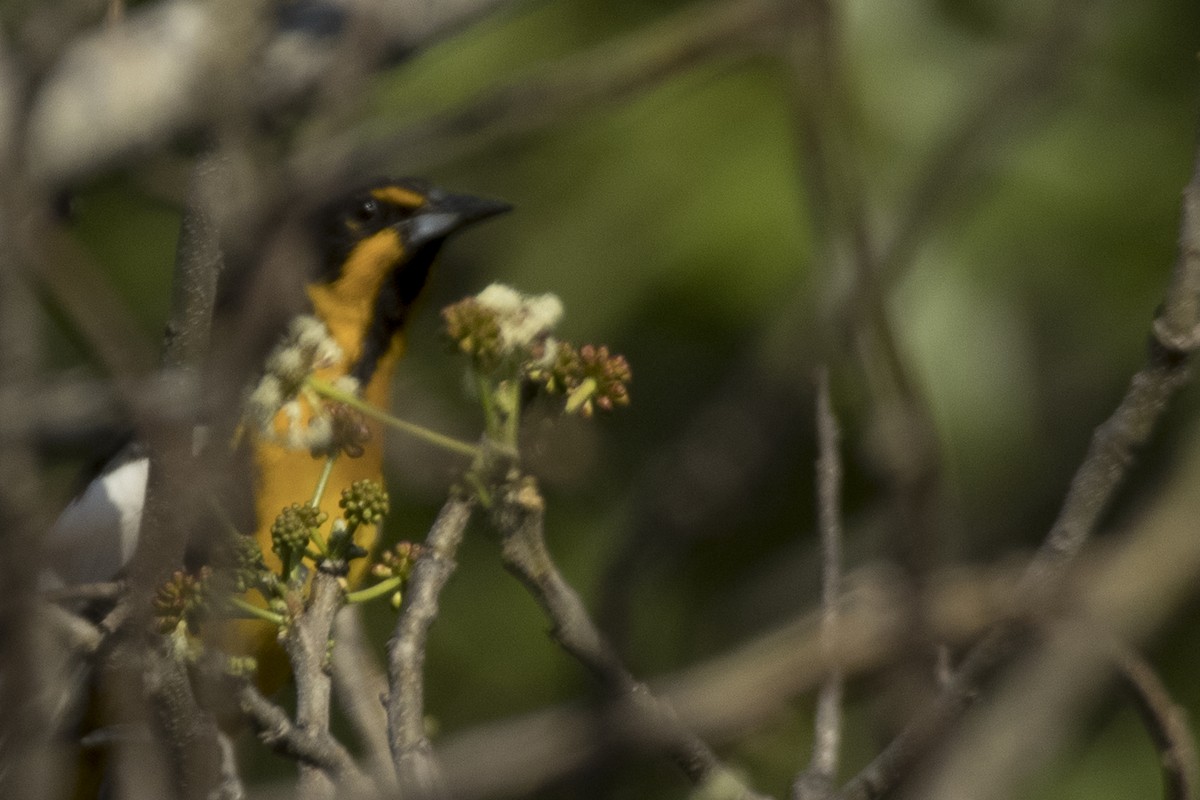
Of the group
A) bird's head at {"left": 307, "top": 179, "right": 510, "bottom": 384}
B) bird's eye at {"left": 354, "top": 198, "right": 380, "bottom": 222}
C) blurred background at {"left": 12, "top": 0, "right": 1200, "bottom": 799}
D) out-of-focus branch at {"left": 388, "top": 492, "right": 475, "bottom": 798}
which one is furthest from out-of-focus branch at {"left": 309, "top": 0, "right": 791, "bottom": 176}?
bird's eye at {"left": 354, "top": 198, "right": 380, "bottom": 222}

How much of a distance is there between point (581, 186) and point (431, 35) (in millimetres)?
953

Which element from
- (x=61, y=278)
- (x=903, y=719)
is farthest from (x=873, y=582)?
(x=61, y=278)

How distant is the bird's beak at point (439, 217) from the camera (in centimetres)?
371

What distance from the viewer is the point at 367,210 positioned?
3918 mm

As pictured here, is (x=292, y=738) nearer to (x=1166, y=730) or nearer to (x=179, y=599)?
(x=179, y=599)

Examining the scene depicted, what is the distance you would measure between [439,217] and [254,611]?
2.08m

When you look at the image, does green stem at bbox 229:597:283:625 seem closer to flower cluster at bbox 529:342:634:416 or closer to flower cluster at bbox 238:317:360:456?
flower cluster at bbox 238:317:360:456

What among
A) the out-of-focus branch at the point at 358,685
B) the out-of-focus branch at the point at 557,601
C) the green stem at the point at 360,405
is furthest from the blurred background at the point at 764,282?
the out-of-focus branch at the point at 557,601

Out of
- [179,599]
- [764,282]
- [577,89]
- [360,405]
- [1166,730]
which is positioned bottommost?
[764,282]

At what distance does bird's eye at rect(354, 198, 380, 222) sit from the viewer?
3.90 metres

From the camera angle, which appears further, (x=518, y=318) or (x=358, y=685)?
(x=358, y=685)

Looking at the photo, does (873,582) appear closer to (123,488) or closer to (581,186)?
(123,488)

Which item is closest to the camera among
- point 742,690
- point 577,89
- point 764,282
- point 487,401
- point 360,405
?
point 742,690

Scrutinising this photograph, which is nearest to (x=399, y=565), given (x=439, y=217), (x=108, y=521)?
(x=108, y=521)
